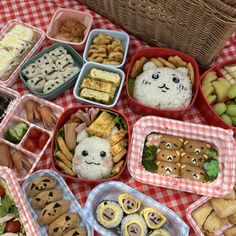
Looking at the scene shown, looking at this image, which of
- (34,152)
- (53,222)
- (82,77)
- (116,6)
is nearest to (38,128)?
(34,152)

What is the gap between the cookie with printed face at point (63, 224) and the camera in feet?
4.58

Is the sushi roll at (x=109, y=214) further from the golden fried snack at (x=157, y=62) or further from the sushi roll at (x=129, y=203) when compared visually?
the golden fried snack at (x=157, y=62)

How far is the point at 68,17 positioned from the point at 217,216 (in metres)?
1.14

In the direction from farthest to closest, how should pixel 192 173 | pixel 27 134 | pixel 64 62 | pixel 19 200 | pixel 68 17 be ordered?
pixel 68 17, pixel 64 62, pixel 27 134, pixel 192 173, pixel 19 200

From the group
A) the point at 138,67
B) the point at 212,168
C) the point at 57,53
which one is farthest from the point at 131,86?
the point at 212,168

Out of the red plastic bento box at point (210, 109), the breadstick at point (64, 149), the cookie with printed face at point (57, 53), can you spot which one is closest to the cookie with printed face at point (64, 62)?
the cookie with printed face at point (57, 53)

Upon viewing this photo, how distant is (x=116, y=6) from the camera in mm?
1666

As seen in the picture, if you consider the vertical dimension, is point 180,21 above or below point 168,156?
above

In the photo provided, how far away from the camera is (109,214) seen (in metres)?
1.41

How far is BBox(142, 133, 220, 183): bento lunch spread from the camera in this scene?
58.8 inches

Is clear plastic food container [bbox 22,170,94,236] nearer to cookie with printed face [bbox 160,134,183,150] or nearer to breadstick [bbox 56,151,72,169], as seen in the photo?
breadstick [bbox 56,151,72,169]

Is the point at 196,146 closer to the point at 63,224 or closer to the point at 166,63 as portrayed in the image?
the point at 166,63

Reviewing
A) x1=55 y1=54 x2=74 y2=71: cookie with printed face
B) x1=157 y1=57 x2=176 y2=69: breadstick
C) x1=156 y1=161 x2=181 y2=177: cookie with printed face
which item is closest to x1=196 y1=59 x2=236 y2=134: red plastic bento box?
x1=157 y1=57 x2=176 y2=69: breadstick

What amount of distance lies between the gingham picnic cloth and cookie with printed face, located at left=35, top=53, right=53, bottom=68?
1.72ft
